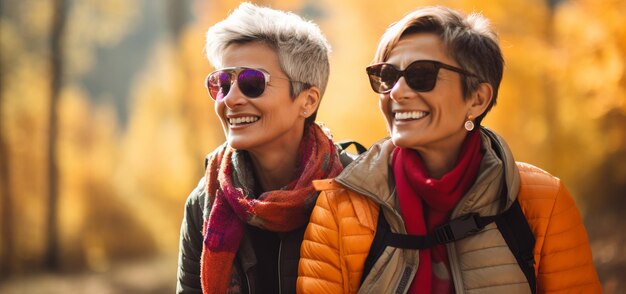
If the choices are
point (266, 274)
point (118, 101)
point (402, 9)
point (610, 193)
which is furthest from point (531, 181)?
point (118, 101)

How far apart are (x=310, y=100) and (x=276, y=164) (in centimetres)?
27

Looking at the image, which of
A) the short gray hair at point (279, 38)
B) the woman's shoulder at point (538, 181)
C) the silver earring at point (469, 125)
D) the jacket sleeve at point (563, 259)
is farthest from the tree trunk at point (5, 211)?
the jacket sleeve at point (563, 259)

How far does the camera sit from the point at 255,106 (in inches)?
92.0

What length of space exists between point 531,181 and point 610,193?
7.86 feet

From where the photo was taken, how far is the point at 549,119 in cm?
438

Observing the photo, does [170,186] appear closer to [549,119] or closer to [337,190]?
[549,119]

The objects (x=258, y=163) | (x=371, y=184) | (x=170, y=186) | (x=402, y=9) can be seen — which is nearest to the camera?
(x=371, y=184)

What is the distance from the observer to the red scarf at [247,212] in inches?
89.1

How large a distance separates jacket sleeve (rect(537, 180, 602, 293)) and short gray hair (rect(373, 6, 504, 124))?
43 centimetres

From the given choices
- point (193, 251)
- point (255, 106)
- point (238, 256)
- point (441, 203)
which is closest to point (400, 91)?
point (441, 203)

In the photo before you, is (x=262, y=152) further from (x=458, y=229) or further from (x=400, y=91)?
(x=458, y=229)

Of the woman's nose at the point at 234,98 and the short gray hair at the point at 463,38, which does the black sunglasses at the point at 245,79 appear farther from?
the short gray hair at the point at 463,38

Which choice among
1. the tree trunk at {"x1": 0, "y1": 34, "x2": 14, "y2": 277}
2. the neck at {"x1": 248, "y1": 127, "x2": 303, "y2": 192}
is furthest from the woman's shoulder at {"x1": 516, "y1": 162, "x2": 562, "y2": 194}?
the tree trunk at {"x1": 0, "y1": 34, "x2": 14, "y2": 277}

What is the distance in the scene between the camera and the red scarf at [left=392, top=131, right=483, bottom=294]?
1.94m
